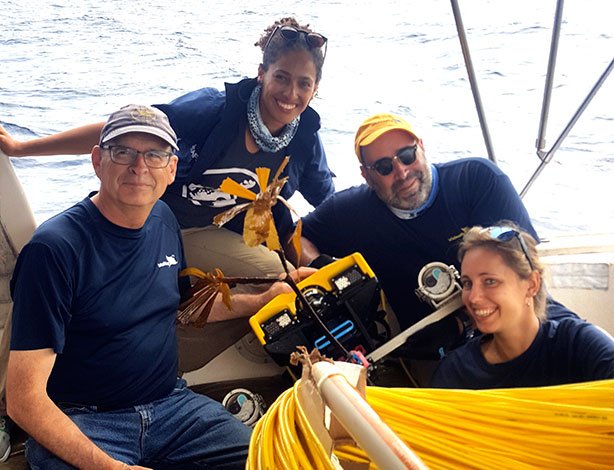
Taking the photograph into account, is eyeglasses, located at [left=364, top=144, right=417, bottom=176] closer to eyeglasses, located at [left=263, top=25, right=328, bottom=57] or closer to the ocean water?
eyeglasses, located at [left=263, top=25, right=328, bottom=57]

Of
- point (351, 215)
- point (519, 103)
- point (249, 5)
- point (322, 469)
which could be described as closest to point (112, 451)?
point (322, 469)

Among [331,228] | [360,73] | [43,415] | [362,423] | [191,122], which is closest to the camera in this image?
[362,423]

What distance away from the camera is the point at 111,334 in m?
1.37

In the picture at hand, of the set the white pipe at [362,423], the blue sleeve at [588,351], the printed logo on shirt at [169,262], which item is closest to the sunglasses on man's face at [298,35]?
the printed logo on shirt at [169,262]

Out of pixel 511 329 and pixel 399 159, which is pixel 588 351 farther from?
pixel 399 159

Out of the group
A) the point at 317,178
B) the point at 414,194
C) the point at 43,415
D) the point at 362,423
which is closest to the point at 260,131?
the point at 317,178

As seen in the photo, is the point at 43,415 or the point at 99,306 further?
the point at 99,306

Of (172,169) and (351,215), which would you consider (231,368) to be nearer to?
(351,215)

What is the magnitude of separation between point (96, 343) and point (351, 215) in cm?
85

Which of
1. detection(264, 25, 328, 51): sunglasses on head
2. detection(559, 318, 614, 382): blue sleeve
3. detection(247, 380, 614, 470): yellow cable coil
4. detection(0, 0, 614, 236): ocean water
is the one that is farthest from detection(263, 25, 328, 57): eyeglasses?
detection(0, 0, 614, 236): ocean water

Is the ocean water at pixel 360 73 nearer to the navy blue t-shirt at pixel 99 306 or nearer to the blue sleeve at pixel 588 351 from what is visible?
the navy blue t-shirt at pixel 99 306

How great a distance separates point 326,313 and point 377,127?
0.57 m

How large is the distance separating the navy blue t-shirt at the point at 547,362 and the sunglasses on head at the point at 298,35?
0.92 m

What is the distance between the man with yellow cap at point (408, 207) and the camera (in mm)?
1726
